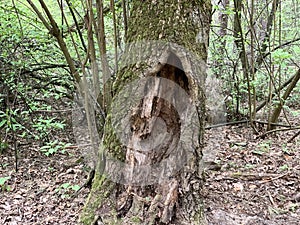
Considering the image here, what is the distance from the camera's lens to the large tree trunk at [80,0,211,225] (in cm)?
213

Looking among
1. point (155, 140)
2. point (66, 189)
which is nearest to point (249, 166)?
point (155, 140)

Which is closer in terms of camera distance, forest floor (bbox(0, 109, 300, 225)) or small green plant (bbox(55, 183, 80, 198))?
forest floor (bbox(0, 109, 300, 225))

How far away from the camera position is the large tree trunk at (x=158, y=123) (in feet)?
6.98

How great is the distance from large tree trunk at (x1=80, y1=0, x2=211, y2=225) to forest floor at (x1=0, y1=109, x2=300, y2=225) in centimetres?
34

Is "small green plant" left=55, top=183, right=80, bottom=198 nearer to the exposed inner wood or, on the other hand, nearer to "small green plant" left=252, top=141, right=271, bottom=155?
the exposed inner wood

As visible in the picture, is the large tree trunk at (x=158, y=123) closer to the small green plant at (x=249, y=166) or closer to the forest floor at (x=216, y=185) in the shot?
the forest floor at (x=216, y=185)

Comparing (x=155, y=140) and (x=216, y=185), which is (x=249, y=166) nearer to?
(x=216, y=185)

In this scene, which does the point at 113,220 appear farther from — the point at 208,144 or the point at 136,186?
the point at 208,144

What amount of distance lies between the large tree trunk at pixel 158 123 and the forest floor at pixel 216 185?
34cm

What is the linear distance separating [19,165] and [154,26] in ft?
8.06

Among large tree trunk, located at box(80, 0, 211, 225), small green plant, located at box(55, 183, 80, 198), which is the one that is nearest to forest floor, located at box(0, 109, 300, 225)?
small green plant, located at box(55, 183, 80, 198)

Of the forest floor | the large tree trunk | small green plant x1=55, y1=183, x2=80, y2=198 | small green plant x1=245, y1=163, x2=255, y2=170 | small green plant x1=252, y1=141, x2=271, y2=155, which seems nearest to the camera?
the large tree trunk

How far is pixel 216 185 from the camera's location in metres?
3.06

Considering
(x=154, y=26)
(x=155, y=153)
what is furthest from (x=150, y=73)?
(x=155, y=153)
